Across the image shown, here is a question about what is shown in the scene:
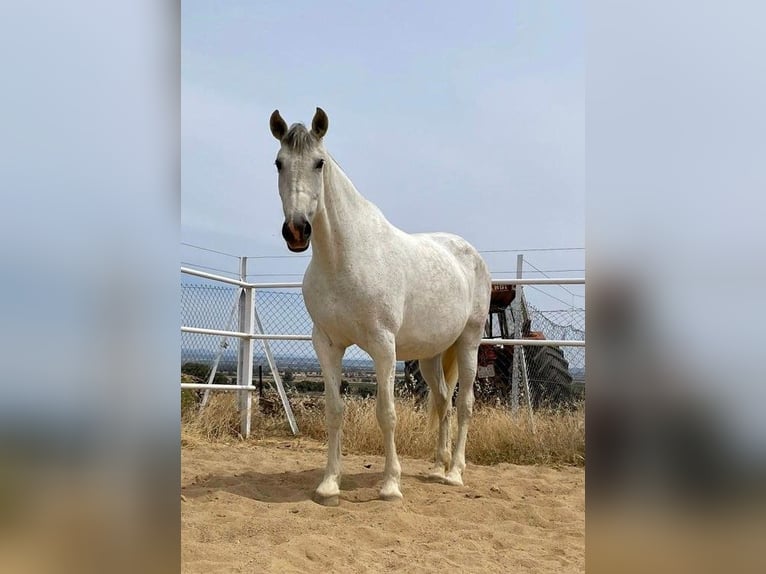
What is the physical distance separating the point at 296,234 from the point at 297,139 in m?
0.53

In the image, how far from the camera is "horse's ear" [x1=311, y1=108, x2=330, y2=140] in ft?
11.4

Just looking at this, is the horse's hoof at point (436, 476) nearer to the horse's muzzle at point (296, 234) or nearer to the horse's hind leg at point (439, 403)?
the horse's hind leg at point (439, 403)

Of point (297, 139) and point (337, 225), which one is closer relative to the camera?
point (297, 139)

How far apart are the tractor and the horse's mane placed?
473 centimetres

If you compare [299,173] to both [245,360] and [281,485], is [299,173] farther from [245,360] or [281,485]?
[245,360]

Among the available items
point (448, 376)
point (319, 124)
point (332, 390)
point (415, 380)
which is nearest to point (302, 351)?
point (415, 380)

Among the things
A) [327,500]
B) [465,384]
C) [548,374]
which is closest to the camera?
[327,500]

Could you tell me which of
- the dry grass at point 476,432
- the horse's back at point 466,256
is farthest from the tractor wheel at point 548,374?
the horse's back at point 466,256

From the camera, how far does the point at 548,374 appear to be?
27.3ft

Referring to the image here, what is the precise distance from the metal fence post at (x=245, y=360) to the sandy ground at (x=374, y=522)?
1564mm

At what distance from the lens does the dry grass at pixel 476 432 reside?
A: 18.2 ft
